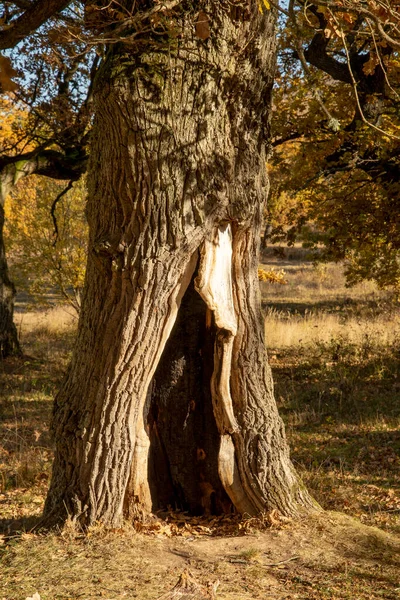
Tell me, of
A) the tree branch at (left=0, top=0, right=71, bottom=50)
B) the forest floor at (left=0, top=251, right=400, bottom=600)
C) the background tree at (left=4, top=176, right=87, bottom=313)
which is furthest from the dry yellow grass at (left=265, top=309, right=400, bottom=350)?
the tree branch at (left=0, top=0, right=71, bottom=50)

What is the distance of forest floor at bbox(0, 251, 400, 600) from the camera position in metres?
3.58

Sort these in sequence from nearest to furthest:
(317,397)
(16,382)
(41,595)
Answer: (41,595)
(317,397)
(16,382)

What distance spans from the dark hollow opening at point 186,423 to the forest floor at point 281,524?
0.66ft

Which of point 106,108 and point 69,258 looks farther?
point 69,258

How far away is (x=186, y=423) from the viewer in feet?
15.3

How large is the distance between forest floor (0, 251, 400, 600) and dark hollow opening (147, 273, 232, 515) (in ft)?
0.66

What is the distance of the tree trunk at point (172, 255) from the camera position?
383 cm

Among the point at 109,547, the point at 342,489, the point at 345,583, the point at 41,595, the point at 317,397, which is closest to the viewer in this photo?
the point at 41,595

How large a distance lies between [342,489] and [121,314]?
3.27 m

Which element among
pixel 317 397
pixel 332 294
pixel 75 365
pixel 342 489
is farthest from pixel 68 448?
pixel 332 294

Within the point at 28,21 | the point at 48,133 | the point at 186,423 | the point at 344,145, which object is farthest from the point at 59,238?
the point at 186,423

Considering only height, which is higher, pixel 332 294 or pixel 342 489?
pixel 332 294

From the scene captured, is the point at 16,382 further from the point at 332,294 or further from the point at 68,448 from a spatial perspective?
the point at 332,294

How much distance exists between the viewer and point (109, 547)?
A: 3891 mm
